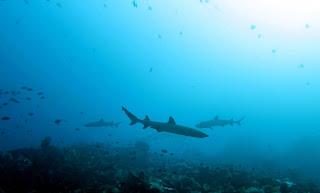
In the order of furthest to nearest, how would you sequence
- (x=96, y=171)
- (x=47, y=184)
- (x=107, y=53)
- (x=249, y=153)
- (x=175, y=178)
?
(x=107, y=53), (x=249, y=153), (x=96, y=171), (x=175, y=178), (x=47, y=184)

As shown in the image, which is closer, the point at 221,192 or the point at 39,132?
the point at 221,192

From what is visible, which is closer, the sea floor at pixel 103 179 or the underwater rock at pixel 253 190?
the sea floor at pixel 103 179

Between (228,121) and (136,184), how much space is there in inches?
658

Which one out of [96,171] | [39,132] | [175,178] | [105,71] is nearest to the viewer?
[175,178]

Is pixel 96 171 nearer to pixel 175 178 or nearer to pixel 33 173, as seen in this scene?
pixel 33 173

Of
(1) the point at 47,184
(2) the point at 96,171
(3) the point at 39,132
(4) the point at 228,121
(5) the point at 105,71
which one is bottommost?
(1) the point at 47,184

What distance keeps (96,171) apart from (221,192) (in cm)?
666

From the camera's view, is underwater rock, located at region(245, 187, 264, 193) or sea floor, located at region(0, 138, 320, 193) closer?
sea floor, located at region(0, 138, 320, 193)

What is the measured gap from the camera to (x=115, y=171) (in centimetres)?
1650

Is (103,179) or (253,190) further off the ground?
(103,179)

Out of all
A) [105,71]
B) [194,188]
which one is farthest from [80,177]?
[105,71]

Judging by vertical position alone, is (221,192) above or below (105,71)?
below

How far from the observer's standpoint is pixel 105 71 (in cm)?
19662

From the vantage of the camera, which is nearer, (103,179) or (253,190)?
(253,190)
